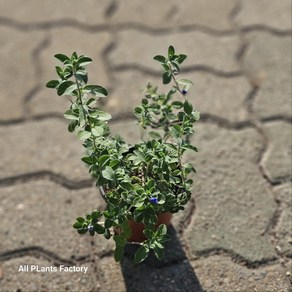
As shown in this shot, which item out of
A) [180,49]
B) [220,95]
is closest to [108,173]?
[220,95]

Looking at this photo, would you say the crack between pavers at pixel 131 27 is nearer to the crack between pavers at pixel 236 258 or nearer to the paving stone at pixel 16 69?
the paving stone at pixel 16 69

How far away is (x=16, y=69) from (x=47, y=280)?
1094mm

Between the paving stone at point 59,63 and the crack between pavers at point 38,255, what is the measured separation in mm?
660

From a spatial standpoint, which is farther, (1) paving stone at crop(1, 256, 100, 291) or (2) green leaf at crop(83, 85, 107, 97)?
(1) paving stone at crop(1, 256, 100, 291)

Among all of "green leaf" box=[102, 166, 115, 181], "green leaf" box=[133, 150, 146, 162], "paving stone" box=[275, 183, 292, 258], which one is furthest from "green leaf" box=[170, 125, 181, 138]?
"paving stone" box=[275, 183, 292, 258]

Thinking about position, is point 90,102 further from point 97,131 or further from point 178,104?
point 178,104

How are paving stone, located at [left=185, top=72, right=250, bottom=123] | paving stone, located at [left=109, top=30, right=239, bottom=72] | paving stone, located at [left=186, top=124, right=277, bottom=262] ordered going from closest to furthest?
paving stone, located at [left=186, top=124, right=277, bottom=262], paving stone, located at [left=185, top=72, right=250, bottom=123], paving stone, located at [left=109, top=30, right=239, bottom=72]

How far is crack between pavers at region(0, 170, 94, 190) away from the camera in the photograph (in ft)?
6.79

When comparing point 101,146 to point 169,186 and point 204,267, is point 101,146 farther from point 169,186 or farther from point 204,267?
point 204,267

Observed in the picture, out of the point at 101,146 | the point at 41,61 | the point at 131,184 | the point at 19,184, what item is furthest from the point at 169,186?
the point at 41,61

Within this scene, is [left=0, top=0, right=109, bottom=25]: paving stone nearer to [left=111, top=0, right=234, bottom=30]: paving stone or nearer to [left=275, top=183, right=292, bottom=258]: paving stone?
[left=111, top=0, right=234, bottom=30]: paving stone

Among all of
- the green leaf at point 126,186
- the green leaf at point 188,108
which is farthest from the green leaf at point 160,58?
the green leaf at point 126,186

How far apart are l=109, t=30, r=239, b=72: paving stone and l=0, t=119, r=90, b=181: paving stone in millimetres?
465

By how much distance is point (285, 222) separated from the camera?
1908 mm
